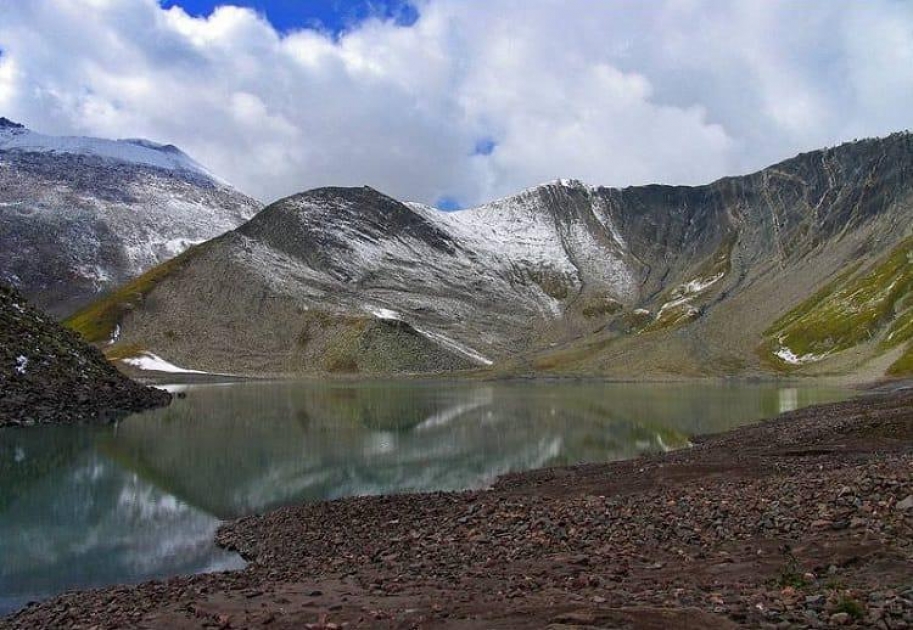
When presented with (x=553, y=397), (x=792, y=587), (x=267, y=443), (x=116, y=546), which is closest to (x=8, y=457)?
(x=267, y=443)

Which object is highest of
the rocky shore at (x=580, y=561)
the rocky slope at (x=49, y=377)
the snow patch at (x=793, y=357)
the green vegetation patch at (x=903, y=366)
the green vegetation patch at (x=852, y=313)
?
the green vegetation patch at (x=852, y=313)

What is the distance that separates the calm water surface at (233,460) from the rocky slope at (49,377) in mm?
4477

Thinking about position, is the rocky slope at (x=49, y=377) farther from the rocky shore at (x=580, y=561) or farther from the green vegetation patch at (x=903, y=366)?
the green vegetation patch at (x=903, y=366)

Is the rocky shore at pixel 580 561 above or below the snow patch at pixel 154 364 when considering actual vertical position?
below

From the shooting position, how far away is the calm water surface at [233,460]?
1052 inches

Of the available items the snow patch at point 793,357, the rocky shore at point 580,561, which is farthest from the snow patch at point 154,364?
the rocky shore at point 580,561

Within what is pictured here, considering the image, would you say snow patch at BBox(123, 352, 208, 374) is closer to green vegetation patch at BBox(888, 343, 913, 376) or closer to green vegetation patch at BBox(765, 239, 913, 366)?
green vegetation patch at BBox(765, 239, 913, 366)

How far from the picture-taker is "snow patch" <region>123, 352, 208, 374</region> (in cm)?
17188

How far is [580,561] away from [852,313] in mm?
174415

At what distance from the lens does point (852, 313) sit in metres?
169

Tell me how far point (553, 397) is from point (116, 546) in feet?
280

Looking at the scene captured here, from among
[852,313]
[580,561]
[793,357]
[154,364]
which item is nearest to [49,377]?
[580,561]

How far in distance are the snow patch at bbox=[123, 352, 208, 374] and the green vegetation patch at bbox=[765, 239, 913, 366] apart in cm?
14070

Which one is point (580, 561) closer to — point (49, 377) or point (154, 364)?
point (49, 377)
